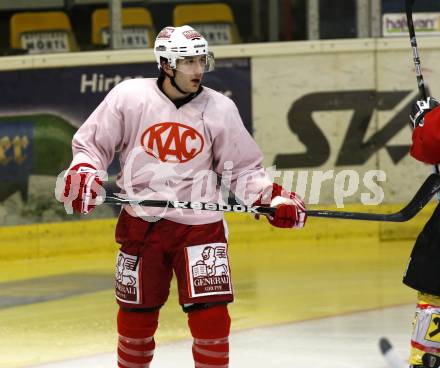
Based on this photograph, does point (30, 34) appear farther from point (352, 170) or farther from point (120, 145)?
point (120, 145)

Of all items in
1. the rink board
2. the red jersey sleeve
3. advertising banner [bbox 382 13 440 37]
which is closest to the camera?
the red jersey sleeve

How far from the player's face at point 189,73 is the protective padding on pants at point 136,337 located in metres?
0.76

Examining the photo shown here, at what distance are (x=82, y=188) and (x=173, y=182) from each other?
339 millimetres

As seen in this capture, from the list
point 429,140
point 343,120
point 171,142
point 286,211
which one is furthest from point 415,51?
point 343,120

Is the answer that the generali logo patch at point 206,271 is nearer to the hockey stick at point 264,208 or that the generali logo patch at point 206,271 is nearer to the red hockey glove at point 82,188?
the hockey stick at point 264,208

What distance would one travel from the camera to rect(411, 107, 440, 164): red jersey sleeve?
4.34m

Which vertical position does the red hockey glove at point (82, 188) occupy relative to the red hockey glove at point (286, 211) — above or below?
above

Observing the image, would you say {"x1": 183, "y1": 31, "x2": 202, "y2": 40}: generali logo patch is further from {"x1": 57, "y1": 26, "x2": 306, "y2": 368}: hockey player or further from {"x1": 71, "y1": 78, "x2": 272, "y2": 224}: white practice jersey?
{"x1": 71, "y1": 78, "x2": 272, "y2": 224}: white practice jersey

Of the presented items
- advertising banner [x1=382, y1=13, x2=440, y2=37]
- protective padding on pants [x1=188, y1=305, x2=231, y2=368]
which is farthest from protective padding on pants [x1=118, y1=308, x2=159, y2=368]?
advertising banner [x1=382, y1=13, x2=440, y2=37]

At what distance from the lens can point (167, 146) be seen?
4.60 metres

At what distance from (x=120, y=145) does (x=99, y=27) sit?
12.4 feet

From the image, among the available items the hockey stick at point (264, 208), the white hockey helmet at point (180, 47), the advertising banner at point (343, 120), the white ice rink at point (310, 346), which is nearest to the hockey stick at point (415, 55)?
the hockey stick at point (264, 208)

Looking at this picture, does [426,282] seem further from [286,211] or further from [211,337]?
[211,337]

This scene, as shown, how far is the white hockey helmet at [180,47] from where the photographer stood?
4.59 meters
